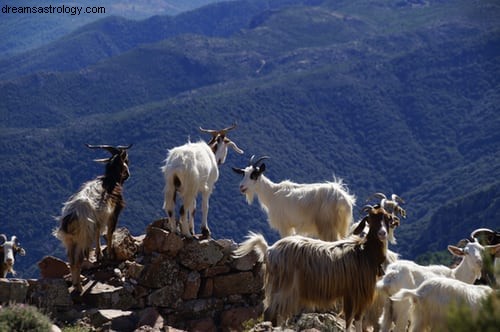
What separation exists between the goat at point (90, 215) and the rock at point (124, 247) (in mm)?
120

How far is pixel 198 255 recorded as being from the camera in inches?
658

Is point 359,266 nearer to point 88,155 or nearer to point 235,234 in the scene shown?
point 235,234

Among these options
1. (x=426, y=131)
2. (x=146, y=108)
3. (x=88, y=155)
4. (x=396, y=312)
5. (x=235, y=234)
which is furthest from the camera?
(x=426, y=131)

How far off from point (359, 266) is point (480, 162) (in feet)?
382

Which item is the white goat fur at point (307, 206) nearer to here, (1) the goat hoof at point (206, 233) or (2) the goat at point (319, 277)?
(1) the goat hoof at point (206, 233)

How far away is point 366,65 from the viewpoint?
17938 centimetres

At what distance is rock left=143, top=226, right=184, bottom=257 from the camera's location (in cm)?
1658

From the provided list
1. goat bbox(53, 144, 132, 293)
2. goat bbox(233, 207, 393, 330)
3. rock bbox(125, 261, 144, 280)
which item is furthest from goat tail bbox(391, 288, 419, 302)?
goat bbox(53, 144, 132, 293)

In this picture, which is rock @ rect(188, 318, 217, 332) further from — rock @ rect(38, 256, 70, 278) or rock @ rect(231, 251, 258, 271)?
rock @ rect(38, 256, 70, 278)

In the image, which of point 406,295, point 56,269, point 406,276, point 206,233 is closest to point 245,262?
point 206,233

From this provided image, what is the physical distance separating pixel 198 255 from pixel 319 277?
3554mm

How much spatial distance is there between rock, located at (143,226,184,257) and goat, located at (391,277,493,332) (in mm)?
4950

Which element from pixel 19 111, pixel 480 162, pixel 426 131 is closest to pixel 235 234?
pixel 480 162

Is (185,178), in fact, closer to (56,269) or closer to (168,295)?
(168,295)
